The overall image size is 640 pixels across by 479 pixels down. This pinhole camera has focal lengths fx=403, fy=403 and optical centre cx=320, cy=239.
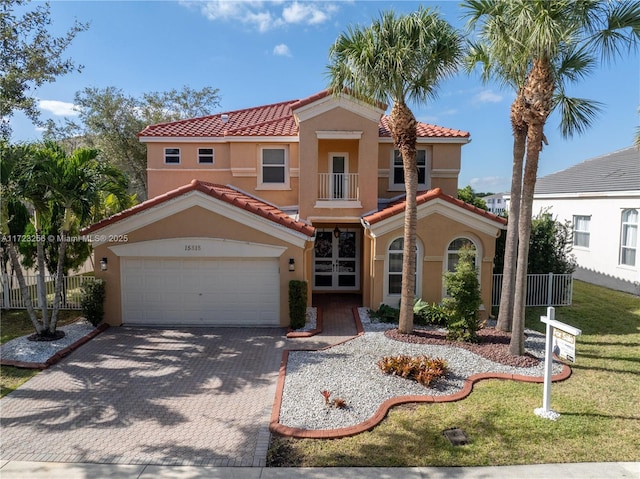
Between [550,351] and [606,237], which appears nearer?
[550,351]

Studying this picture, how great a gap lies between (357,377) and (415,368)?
1386 millimetres

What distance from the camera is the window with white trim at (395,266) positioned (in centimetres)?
1452

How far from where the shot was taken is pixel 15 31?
15.0 m

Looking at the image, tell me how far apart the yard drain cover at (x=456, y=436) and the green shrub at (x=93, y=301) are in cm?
1136

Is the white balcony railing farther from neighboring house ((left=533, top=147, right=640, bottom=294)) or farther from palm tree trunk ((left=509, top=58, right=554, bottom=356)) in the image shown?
neighboring house ((left=533, top=147, right=640, bottom=294))

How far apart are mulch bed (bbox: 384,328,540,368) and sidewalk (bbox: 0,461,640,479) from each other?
3.96m

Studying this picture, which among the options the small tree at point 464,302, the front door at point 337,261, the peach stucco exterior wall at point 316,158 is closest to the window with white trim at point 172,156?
the peach stucco exterior wall at point 316,158

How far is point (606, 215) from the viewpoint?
2084 centimetres

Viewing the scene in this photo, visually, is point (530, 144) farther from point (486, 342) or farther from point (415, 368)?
point (415, 368)

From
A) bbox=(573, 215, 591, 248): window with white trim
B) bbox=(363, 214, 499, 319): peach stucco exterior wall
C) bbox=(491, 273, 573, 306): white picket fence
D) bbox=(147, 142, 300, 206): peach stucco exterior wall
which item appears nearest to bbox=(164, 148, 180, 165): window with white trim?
bbox=(147, 142, 300, 206): peach stucco exterior wall

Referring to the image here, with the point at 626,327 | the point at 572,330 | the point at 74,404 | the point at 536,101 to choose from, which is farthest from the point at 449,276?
the point at 74,404

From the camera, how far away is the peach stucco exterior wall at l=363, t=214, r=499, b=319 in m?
14.2

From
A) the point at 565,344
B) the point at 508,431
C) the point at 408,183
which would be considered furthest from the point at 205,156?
the point at 508,431

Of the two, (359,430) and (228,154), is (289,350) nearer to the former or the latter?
(359,430)
